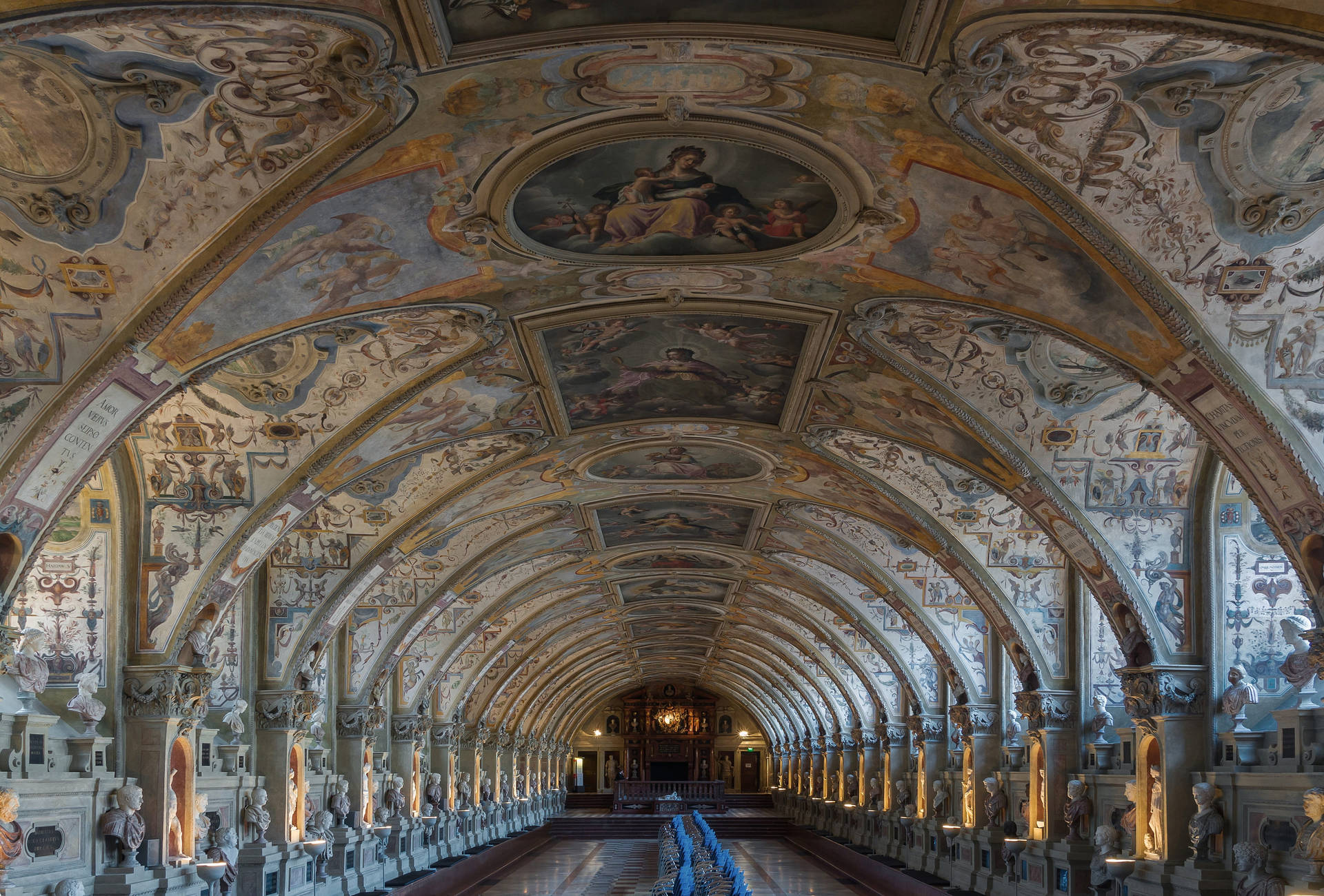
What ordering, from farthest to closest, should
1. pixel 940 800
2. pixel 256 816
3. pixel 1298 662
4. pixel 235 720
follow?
pixel 940 800 < pixel 235 720 < pixel 256 816 < pixel 1298 662

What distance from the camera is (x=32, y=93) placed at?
31.1 feet

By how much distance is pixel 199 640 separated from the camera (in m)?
18.6

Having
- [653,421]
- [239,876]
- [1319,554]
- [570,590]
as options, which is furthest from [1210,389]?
[570,590]

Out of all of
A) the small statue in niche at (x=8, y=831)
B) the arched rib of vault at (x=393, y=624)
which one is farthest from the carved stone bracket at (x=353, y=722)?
the small statue in niche at (x=8, y=831)

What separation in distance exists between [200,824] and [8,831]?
508 cm

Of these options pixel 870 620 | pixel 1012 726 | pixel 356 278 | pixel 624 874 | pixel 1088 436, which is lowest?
pixel 624 874

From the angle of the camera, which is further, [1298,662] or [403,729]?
[403,729]

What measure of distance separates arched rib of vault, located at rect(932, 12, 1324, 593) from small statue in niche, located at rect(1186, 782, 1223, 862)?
16.0 feet

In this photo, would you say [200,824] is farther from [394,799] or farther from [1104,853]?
[1104,853]

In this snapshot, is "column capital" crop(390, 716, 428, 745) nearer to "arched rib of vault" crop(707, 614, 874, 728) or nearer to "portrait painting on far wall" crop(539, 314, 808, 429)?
"arched rib of vault" crop(707, 614, 874, 728)

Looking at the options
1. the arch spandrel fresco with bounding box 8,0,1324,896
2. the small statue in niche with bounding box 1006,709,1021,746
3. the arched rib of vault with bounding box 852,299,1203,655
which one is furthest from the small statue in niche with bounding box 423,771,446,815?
the arched rib of vault with bounding box 852,299,1203,655

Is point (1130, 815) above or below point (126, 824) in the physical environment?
below

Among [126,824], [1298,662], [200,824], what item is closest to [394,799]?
[200,824]

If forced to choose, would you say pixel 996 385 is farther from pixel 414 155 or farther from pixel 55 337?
pixel 55 337
